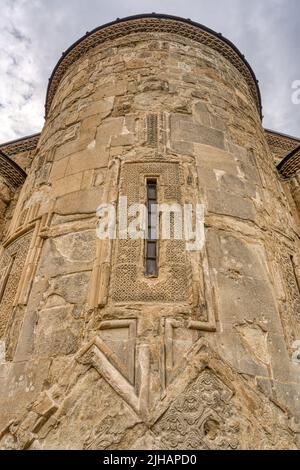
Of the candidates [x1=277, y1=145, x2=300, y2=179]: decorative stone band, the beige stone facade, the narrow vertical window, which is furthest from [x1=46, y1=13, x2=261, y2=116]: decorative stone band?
the narrow vertical window

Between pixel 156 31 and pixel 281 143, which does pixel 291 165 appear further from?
pixel 156 31

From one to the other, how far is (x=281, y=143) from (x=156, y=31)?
189 inches

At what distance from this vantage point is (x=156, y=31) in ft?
22.9

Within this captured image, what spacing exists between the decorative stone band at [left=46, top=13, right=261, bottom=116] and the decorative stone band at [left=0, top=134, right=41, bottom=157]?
236cm

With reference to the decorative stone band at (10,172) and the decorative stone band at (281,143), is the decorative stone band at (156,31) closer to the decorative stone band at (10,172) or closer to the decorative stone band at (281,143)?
the decorative stone band at (281,143)

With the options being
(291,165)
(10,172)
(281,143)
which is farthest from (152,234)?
(281,143)

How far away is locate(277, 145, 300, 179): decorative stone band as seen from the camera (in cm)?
738

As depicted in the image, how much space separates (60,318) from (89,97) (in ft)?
13.5

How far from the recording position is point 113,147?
477cm

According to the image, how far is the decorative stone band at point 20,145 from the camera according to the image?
9.80 metres

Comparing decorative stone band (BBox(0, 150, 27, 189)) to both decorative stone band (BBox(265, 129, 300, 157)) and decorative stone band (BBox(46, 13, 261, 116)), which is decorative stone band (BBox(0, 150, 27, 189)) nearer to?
decorative stone band (BBox(46, 13, 261, 116))

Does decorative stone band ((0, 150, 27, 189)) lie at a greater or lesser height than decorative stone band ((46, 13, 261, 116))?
lesser

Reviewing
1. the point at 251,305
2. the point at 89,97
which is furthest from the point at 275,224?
the point at 89,97

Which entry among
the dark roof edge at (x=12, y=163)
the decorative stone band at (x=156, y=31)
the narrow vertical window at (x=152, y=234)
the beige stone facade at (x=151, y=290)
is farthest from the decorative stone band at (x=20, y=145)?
the narrow vertical window at (x=152, y=234)
